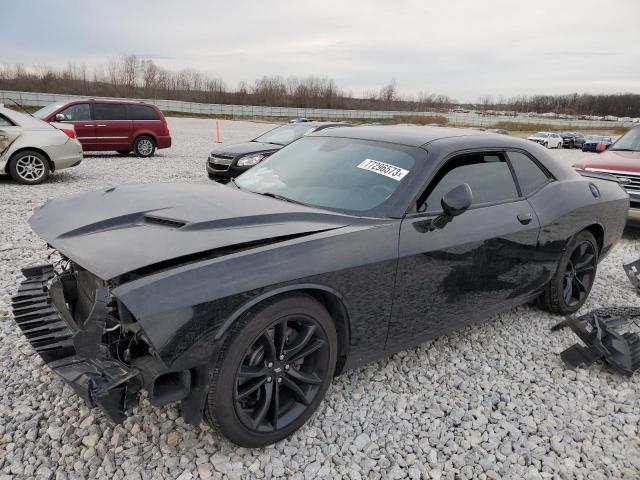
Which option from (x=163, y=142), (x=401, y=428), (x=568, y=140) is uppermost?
(x=163, y=142)

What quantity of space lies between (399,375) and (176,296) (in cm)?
177

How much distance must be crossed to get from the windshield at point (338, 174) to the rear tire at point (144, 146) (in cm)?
1103

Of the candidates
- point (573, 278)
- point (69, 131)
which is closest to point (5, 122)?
point (69, 131)

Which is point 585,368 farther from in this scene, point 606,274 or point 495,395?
point 606,274

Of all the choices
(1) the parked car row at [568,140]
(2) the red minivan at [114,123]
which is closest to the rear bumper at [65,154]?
(2) the red minivan at [114,123]

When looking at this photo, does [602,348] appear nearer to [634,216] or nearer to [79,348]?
[79,348]

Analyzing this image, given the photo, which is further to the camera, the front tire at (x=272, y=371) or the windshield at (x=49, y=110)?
the windshield at (x=49, y=110)

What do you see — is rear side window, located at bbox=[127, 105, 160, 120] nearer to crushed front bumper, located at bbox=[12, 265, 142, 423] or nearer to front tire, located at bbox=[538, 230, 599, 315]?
crushed front bumper, located at bbox=[12, 265, 142, 423]

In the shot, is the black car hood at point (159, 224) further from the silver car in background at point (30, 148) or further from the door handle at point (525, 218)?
the silver car in background at point (30, 148)

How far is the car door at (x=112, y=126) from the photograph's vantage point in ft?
41.8

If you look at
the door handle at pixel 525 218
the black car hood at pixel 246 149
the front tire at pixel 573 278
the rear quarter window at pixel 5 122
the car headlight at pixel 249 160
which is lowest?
the front tire at pixel 573 278

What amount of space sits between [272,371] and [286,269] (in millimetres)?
523

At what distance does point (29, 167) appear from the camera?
28.5 feet

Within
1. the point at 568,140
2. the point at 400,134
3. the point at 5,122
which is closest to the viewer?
the point at 400,134
